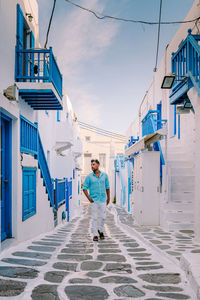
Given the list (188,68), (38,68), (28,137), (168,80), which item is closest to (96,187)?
(28,137)

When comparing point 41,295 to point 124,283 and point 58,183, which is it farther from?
point 58,183

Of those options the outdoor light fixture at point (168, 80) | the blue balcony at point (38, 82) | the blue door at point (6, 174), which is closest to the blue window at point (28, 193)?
the blue door at point (6, 174)

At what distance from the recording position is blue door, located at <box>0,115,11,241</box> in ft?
18.7

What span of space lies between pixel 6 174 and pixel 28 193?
1277 millimetres

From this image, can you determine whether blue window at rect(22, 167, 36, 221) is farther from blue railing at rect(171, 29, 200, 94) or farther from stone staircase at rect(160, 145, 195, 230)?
blue railing at rect(171, 29, 200, 94)

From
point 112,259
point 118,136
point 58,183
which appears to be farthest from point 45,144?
point 118,136

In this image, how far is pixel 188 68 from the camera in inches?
259

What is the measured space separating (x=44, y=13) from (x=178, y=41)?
5454mm

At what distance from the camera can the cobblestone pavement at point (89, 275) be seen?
3225mm

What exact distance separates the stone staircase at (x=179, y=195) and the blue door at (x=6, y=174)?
4042 mm

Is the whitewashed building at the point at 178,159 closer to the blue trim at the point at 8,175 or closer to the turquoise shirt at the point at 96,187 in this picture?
the turquoise shirt at the point at 96,187

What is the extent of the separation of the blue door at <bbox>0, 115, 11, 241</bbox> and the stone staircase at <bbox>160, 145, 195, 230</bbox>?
4.04 metres

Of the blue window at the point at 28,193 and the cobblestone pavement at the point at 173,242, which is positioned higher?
Result: the blue window at the point at 28,193

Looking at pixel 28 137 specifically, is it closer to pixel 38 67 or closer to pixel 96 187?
pixel 38 67
